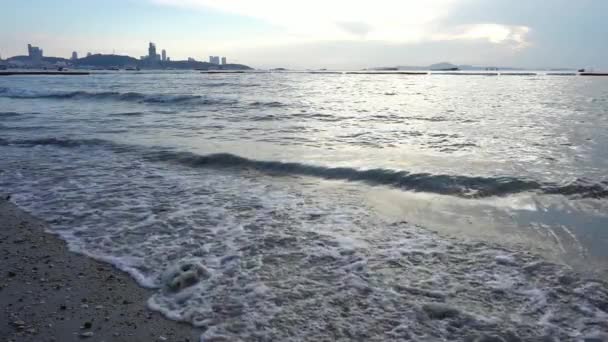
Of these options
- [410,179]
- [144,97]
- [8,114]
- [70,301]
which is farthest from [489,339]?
[144,97]

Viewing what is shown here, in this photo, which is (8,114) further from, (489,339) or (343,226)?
(489,339)

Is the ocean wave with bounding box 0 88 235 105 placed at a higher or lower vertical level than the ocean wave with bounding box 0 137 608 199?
higher

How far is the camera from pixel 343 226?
658 centimetres

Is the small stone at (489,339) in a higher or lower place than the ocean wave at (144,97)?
lower

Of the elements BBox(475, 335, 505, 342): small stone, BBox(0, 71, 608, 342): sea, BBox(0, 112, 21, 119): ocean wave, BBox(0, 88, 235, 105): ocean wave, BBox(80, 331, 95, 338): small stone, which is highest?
BBox(0, 88, 235, 105): ocean wave

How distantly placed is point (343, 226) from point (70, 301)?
3.83m

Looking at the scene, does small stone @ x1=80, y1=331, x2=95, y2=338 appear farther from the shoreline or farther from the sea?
the sea

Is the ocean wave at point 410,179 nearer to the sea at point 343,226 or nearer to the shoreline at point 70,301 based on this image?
the sea at point 343,226

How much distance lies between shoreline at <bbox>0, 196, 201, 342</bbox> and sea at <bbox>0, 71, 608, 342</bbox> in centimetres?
20

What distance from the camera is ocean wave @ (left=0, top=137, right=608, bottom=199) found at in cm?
866

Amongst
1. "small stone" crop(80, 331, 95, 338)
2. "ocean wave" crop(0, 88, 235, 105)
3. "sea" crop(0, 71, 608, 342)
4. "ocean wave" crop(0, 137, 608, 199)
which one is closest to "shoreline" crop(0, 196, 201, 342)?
"small stone" crop(80, 331, 95, 338)

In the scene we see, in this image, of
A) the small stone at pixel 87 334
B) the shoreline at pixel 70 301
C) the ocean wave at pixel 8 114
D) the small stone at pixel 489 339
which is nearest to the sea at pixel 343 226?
the small stone at pixel 489 339

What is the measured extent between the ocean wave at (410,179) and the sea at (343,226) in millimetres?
64

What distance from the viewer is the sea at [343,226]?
159 inches
